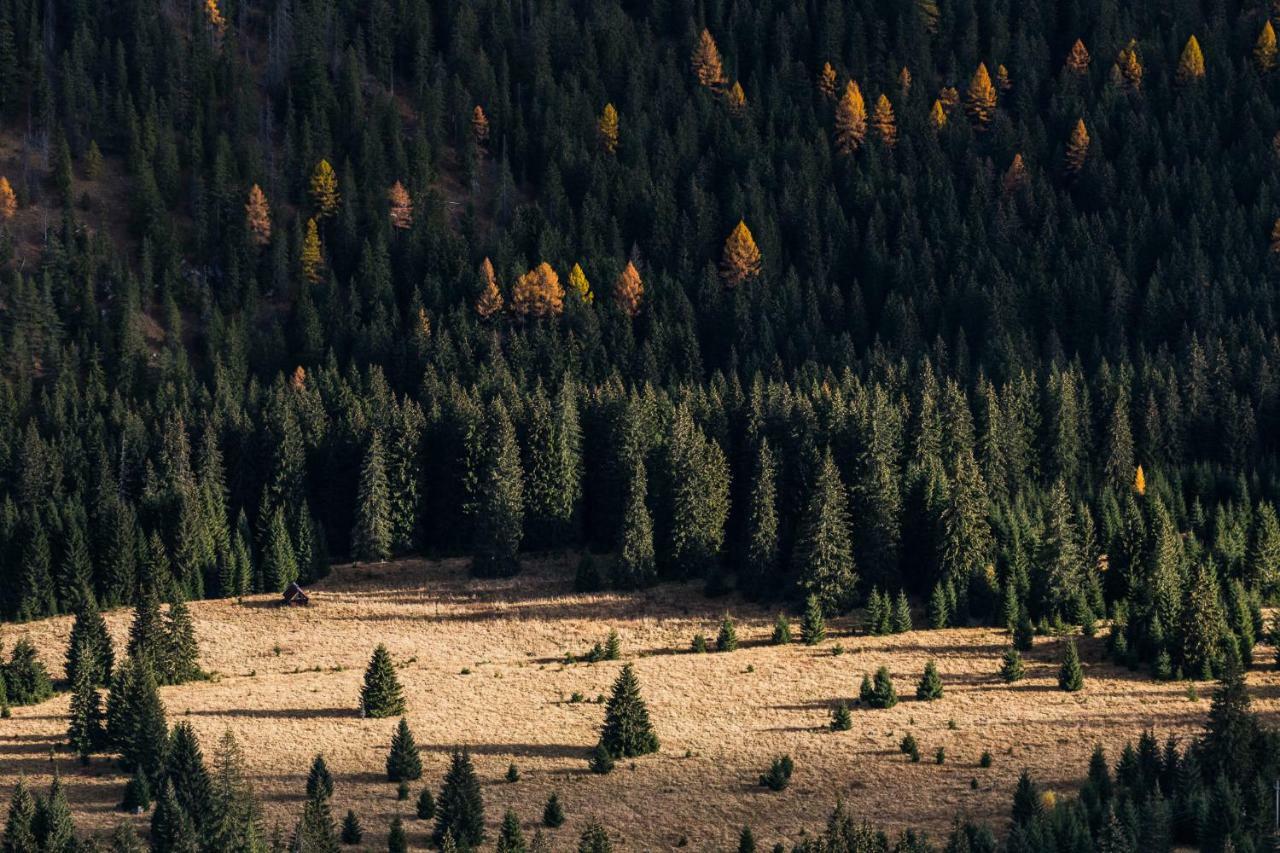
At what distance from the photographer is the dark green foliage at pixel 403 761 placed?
116m

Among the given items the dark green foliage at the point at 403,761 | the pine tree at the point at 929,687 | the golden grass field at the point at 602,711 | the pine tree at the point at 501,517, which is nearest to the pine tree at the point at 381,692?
the golden grass field at the point at 602,711

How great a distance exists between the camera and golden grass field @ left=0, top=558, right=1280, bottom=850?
113 m

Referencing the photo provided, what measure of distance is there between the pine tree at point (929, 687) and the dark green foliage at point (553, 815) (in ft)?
89.6

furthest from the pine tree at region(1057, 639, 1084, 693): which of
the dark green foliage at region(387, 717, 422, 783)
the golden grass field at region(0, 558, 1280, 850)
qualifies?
the dark green foliage at region(387, 717, 422, 783)

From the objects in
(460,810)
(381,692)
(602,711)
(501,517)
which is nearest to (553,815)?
(460,810)

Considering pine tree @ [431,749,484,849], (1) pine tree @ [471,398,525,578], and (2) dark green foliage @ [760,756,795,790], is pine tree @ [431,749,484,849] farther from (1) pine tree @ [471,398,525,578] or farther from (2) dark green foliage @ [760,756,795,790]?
(1) pine tree @ [471,398,525,578]

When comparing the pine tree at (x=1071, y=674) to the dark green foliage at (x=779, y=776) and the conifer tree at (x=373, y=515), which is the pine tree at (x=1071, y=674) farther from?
the conifer tree at (x=373, y=515)

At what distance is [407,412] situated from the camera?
16712 cm

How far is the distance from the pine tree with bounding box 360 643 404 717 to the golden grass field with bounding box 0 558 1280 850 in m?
0.99

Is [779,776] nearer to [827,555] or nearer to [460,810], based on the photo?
[460,810]

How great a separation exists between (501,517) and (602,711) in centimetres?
3206

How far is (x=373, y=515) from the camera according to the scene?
161 meters

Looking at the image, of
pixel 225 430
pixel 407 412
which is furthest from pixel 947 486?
pixel 225 430

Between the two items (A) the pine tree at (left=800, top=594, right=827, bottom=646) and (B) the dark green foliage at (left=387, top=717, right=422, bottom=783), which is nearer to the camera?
(B) the dark green foliage at (left=387, top=717, right=422, bottom=783)
